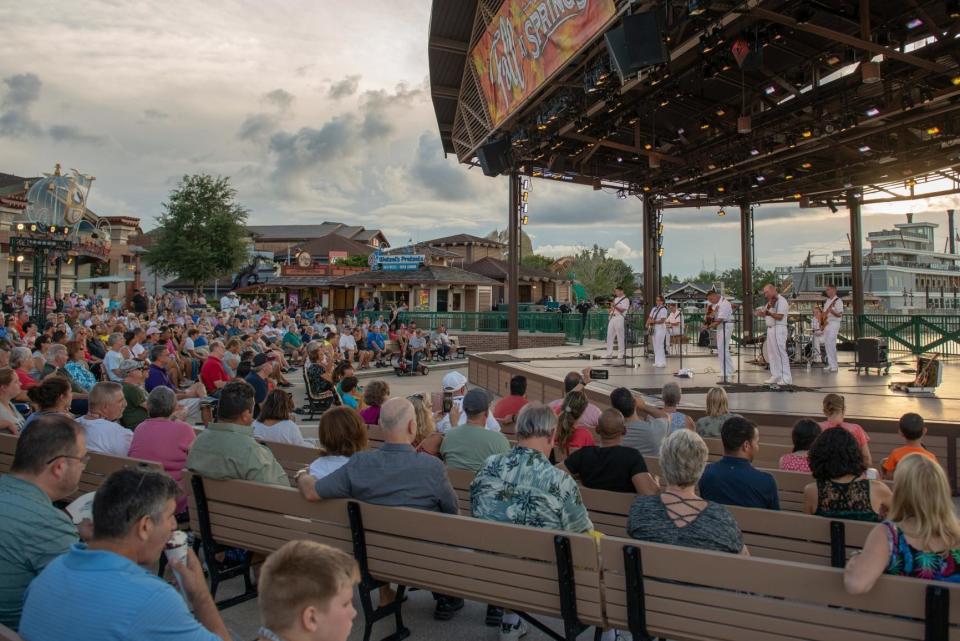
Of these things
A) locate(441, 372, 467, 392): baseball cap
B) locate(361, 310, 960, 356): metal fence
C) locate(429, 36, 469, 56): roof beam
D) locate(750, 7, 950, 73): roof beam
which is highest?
locate(429, 36, 469, 56): roof beam

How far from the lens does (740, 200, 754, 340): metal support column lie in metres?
27.8

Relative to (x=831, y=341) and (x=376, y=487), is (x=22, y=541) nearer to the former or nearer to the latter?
(x=376, y=487)

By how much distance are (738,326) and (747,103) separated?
6236 millimetres

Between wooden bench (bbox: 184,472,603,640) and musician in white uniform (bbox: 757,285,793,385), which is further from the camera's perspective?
musician in white uniform (bbox: 757,285,793,385)

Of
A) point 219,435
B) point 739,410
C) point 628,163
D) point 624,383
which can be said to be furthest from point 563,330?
point 219,435

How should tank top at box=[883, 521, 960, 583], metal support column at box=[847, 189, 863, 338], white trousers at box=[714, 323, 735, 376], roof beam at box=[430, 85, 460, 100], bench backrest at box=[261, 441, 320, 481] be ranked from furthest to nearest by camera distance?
metal support column at box=[847, 189, 863, 338] < roof beam at box=[430, 85, 460, 100] < white trousers at box=[714, 323, 735, 376] < bench backrest at box=[261, 441, 320, 481] < tank top at box=[883, 521, 960, 583]

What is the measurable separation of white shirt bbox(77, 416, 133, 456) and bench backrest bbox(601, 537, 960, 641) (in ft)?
13.1

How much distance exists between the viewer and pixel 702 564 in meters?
2.79

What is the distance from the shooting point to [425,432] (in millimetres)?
5469

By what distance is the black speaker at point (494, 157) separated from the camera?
20.1m

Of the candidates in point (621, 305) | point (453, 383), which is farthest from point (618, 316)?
point (453, 383)

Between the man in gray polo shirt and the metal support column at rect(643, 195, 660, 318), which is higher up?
the metal support column at rect(643, 195, 660, 318)

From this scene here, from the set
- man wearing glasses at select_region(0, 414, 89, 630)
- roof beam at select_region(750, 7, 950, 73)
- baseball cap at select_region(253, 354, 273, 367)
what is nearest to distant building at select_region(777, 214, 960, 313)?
roof beam at select_region(750, 7, 950, 73)

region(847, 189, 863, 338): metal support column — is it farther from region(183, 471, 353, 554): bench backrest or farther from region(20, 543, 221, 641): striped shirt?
region(20, 543, 221, 641): striped shirt
